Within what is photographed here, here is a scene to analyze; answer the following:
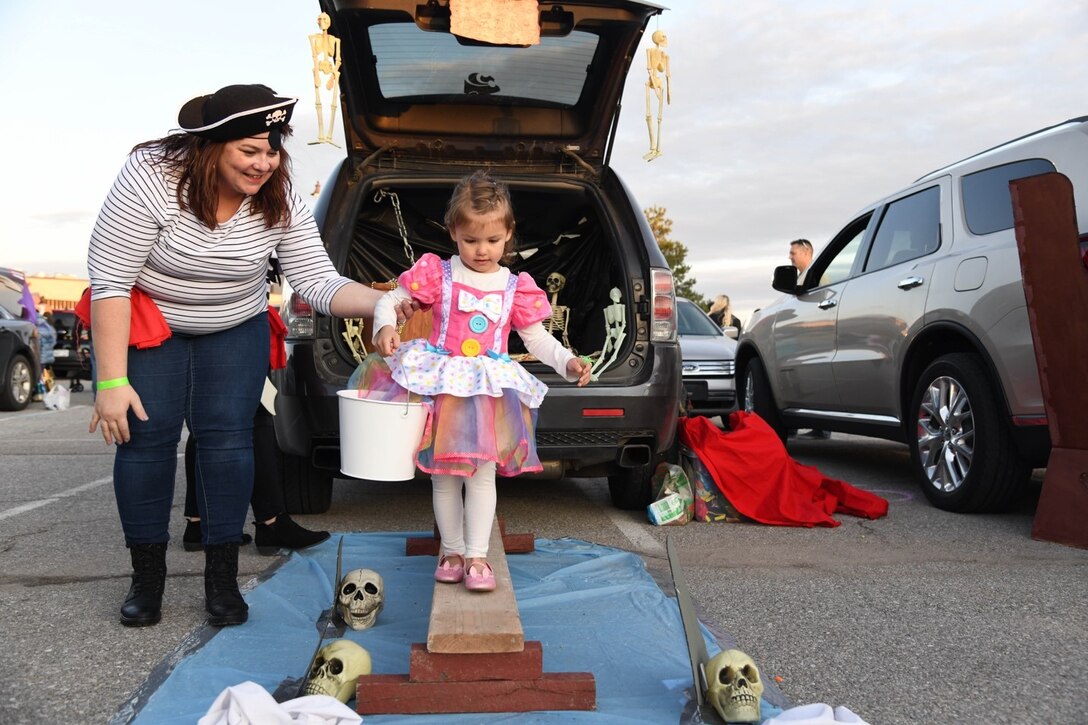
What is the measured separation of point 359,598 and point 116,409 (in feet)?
3.13

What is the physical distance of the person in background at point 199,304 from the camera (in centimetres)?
299

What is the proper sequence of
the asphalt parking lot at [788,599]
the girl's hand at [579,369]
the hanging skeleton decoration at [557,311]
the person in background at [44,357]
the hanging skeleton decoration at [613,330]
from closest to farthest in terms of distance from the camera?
the asphalt parking lot at [788,599], the girl's hand at [579,369], the hanging skeleton decoration at [613,330], the hanging skeleton decoration at [557,311], the person in background at [44,357]

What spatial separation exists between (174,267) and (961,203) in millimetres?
4219

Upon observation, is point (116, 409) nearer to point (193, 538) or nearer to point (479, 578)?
point (479, 578)

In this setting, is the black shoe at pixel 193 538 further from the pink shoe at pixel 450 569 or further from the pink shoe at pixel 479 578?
the pink shoe at pixel 479 578

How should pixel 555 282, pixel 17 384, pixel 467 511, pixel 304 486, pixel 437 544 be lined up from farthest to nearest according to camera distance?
1. pixel 17 384
2. pixel 555 282
3. pixel 304 486
4. pixel 437 544
5. pixel 467 511

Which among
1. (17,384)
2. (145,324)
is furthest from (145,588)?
(17,384)

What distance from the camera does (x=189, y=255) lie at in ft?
10.2

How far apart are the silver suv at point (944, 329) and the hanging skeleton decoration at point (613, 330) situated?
1.76 m

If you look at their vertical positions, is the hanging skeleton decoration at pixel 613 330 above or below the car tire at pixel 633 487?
above

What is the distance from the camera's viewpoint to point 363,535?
450cm

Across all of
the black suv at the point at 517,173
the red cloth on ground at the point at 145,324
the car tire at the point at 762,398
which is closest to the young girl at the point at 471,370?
the red cloth on ground at the point at 145,324

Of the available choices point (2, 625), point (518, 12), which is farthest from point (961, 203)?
point (2, 625)

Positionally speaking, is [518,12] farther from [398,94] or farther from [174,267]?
[174,267]
